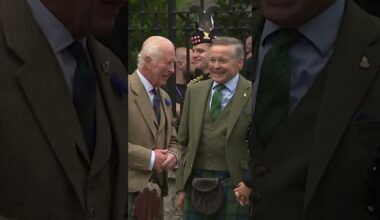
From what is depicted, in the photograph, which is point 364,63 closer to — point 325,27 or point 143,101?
point 325,27

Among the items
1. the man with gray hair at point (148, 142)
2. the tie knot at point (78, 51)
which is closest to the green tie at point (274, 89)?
the man with gray hair at point (148, 142)

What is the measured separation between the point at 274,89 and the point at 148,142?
0.34m

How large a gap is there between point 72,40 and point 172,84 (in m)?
0.27

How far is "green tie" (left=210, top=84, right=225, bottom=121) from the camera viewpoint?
1703 mm

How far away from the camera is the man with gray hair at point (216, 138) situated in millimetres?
1675

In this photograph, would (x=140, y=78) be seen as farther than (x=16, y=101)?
Yes

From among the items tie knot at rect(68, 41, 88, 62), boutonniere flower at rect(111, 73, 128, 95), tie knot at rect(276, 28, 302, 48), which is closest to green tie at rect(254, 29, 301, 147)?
tie knot at rect(276, 28, 302, 48)

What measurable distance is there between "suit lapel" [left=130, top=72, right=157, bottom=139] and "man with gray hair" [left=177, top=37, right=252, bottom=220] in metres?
0.08

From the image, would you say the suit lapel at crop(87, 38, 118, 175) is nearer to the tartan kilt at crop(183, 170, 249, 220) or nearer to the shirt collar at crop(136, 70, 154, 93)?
the shirt collar at crop(136, 70, 154, 93)

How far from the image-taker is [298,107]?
66.4 inches

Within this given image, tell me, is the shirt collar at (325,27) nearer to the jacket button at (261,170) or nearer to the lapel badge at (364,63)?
the lapel badge at (364,63)

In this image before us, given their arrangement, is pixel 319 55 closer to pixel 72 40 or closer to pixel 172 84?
pixel 172 84

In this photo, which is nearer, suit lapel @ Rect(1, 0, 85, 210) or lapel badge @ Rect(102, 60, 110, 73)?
suit lapel @ Rect(1, 0, 85, 210)

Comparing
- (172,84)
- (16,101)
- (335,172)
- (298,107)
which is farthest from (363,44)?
(16,101)
